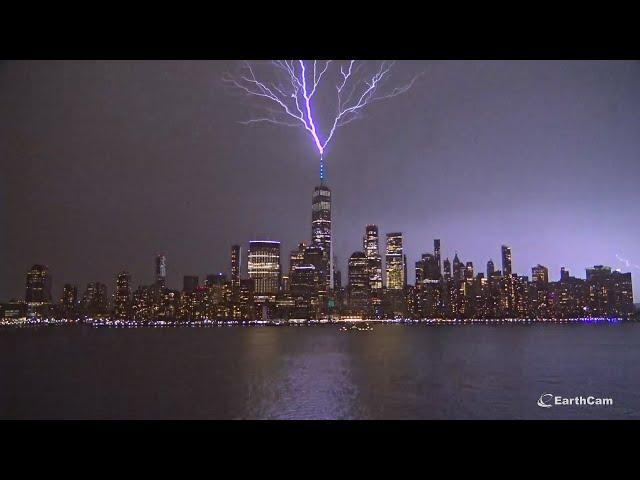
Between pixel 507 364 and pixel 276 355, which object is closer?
pixel 507 364

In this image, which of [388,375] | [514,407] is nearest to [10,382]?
[388,375]
